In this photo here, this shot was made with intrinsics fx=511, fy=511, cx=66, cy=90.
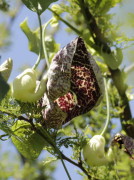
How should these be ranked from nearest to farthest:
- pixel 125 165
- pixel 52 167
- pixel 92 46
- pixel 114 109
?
pixel 125 165 < pixel 92 46 < pixel 114 109 < pixel 52 167

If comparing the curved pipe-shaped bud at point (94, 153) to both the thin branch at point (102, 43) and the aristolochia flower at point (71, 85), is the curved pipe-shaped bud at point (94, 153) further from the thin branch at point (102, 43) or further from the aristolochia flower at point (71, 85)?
the thin branch at point (102, 43)

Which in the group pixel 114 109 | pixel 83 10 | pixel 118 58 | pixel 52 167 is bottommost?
pixel 52 167

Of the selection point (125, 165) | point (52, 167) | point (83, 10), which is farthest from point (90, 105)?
point (52, 167)

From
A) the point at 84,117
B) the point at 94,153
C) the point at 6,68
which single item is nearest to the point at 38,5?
the point at 6,68

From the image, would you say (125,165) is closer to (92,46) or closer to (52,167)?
(92,46)

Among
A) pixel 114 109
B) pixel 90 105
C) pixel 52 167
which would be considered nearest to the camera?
pixel 90 105

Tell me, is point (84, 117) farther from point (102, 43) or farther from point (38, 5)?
point (38, 5)

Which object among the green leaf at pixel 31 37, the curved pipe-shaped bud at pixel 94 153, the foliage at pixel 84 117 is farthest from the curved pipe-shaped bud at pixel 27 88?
the green leaf at pixel 31 37
